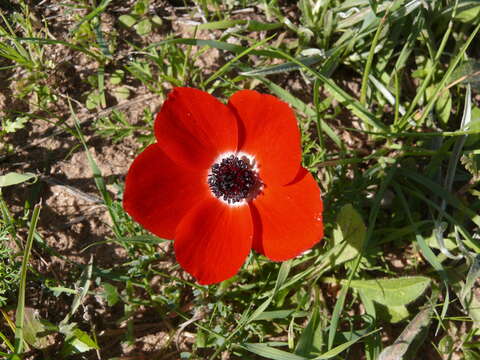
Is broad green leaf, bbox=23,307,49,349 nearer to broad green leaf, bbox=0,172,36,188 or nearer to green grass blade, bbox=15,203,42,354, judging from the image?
green grass blade, bbox=15,203,42,354

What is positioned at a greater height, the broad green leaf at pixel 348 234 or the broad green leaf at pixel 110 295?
the broad green leaf at pixel 348 234

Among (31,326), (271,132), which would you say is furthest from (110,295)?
(271,132)

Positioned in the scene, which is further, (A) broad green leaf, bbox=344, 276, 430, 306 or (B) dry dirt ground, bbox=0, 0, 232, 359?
(B) dry dirt ground, bbox=0, 0, 232, 359

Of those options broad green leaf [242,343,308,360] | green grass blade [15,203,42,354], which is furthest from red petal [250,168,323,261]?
green grass blade [15,203,42,354]

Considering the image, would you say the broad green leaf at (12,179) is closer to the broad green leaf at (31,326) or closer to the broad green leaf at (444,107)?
the broad green leaf at (31,326)

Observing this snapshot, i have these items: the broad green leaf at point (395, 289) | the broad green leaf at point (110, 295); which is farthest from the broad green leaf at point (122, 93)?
the broad green leaf at point (395, 289)

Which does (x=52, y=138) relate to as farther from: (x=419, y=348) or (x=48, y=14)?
(x=419, y=348)

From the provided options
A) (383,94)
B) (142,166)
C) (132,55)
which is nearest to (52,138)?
(132,55)

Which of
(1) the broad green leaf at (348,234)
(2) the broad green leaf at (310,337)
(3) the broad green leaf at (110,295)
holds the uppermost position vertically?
(1) the broad green leaf at (348,234)
